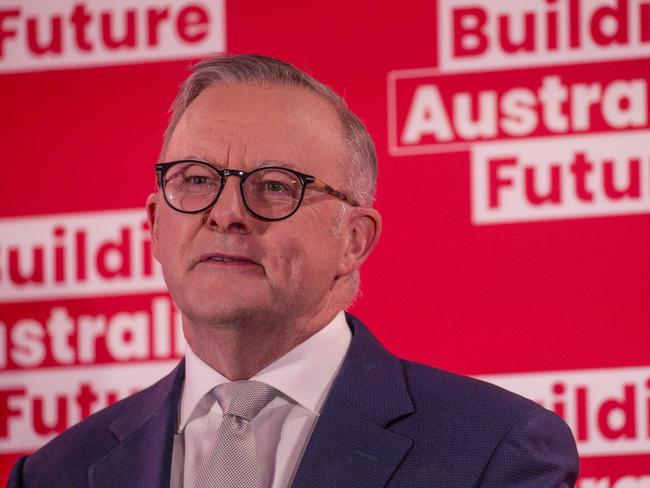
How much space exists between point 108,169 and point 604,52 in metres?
1.40

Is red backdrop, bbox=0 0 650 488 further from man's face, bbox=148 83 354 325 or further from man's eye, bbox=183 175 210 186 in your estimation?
man's eye, bbox=183 175 210 186

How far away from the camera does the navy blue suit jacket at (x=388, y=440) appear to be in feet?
5.79

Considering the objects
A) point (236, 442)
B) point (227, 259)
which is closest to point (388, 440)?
point (236, 442)

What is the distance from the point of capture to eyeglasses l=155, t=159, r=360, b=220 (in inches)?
71.6

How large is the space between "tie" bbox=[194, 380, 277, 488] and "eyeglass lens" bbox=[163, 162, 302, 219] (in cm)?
35

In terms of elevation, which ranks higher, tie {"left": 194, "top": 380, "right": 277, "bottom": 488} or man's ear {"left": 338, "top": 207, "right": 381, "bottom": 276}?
man's ear {"left": 338, "top": 207, "right": 381, "bottom": 276}

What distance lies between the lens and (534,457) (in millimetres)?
1759

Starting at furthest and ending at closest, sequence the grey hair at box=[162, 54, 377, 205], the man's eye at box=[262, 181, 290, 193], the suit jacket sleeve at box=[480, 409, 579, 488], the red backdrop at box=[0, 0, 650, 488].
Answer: the red backdrop at box=[0, 0, 650, 488]
the grey hair at box=[162, 54, 377, 205]
the man's eye at box=[262, 181, 290, 193]
the suit jacket sleeve at box=[480, 409, 579, 488]

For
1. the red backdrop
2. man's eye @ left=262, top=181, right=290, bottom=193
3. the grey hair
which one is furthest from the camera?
the red backdrop

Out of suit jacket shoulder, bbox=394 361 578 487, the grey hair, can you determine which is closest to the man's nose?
the grey hair

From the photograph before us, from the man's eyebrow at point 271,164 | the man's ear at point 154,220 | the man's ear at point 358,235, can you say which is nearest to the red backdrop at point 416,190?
the man's ear at point 358,235

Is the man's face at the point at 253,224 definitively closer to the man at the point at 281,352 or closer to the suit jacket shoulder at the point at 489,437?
the man at the point at 281,352

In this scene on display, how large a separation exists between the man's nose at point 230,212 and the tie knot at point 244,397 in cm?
32

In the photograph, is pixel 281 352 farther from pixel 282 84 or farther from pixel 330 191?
pixel 282 84
